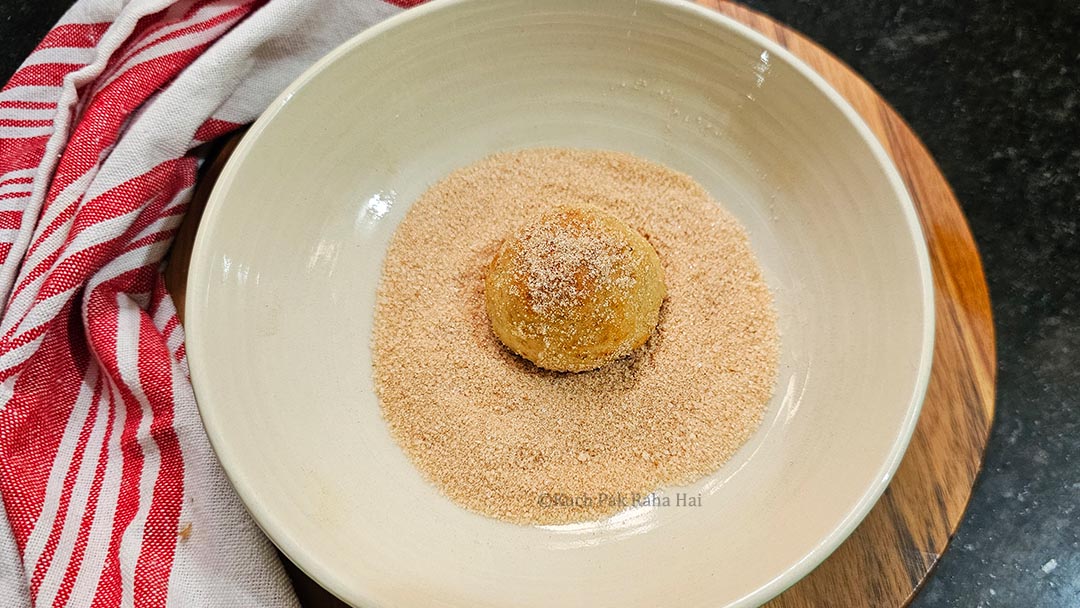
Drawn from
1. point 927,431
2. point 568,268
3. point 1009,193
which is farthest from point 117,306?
point 1009,193

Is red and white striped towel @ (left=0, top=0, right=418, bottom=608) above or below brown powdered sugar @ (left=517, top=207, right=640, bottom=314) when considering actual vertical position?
below

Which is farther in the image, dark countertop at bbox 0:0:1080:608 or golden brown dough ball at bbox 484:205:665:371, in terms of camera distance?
dark countertop at bbox 0:0:1080:608

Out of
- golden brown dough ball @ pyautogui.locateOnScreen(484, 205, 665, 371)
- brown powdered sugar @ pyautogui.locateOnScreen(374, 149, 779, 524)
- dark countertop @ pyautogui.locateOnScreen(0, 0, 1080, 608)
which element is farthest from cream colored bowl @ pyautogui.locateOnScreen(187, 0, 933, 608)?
dark countertop @ pyautogui.locateOnScreen(0, 0, 1080, 608)

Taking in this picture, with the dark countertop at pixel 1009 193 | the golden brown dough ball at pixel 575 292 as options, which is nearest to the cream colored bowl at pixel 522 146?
the golden brown dough ball at pixel 575 292

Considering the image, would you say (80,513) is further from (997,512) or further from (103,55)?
(997,512)

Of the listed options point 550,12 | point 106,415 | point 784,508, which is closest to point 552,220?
point 550,12

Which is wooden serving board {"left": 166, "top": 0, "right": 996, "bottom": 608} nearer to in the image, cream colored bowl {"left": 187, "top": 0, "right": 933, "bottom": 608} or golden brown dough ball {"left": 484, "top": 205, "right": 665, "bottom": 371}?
cream colored bowl {"left": 187, "top": 0, "right": 933, "bottom": 608}

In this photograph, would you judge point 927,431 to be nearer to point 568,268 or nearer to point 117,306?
point 568,268
